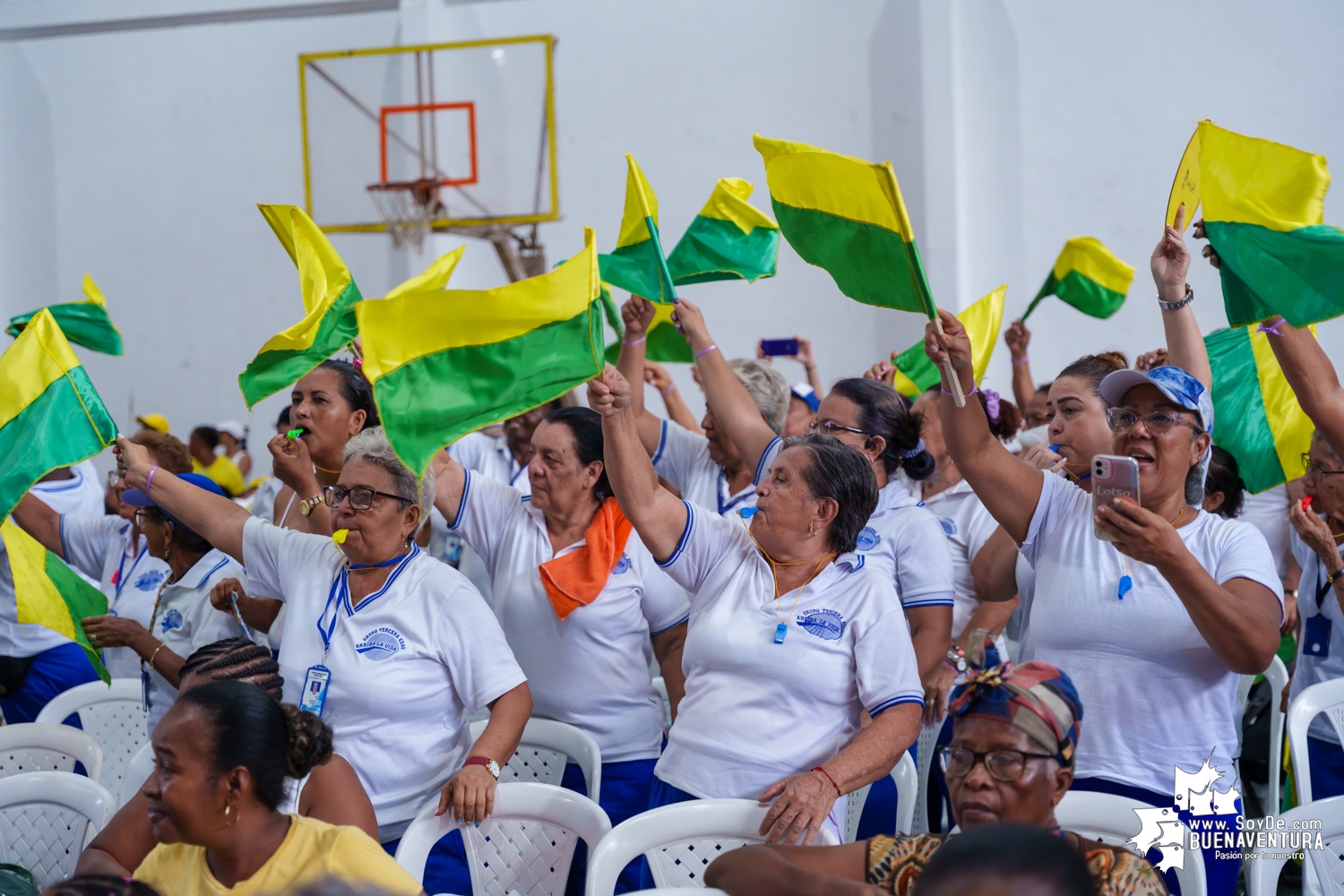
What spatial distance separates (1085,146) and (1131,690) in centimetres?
642

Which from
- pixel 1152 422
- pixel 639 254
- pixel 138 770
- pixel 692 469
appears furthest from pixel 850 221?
pixel 138 770

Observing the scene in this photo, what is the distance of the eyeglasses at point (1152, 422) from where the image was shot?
2283 mm

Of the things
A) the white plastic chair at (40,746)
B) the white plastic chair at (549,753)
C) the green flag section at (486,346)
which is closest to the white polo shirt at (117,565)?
the white plastic chair at (40,746)

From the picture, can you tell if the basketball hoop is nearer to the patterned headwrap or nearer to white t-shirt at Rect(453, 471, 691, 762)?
white t-shirt at Rect(453, 471, 691, 762)

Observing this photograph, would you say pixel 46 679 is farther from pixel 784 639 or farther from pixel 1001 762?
pixel 1001 762

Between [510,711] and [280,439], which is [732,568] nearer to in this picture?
[510,711]

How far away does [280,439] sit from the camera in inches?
118

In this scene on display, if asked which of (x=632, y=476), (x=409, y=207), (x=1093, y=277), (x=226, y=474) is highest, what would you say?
(x=409, y=207)

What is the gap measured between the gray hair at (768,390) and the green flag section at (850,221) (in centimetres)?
79

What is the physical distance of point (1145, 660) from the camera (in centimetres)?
225

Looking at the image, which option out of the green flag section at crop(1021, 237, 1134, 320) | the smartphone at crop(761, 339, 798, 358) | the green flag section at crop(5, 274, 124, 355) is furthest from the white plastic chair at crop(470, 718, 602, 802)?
the green flag section at crop(1021, 237, 1134, 320)

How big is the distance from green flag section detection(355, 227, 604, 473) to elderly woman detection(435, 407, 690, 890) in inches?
17.2

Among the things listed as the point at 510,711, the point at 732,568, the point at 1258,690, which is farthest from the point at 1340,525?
the point at 510,711

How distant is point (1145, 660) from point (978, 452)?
52 centimetres
